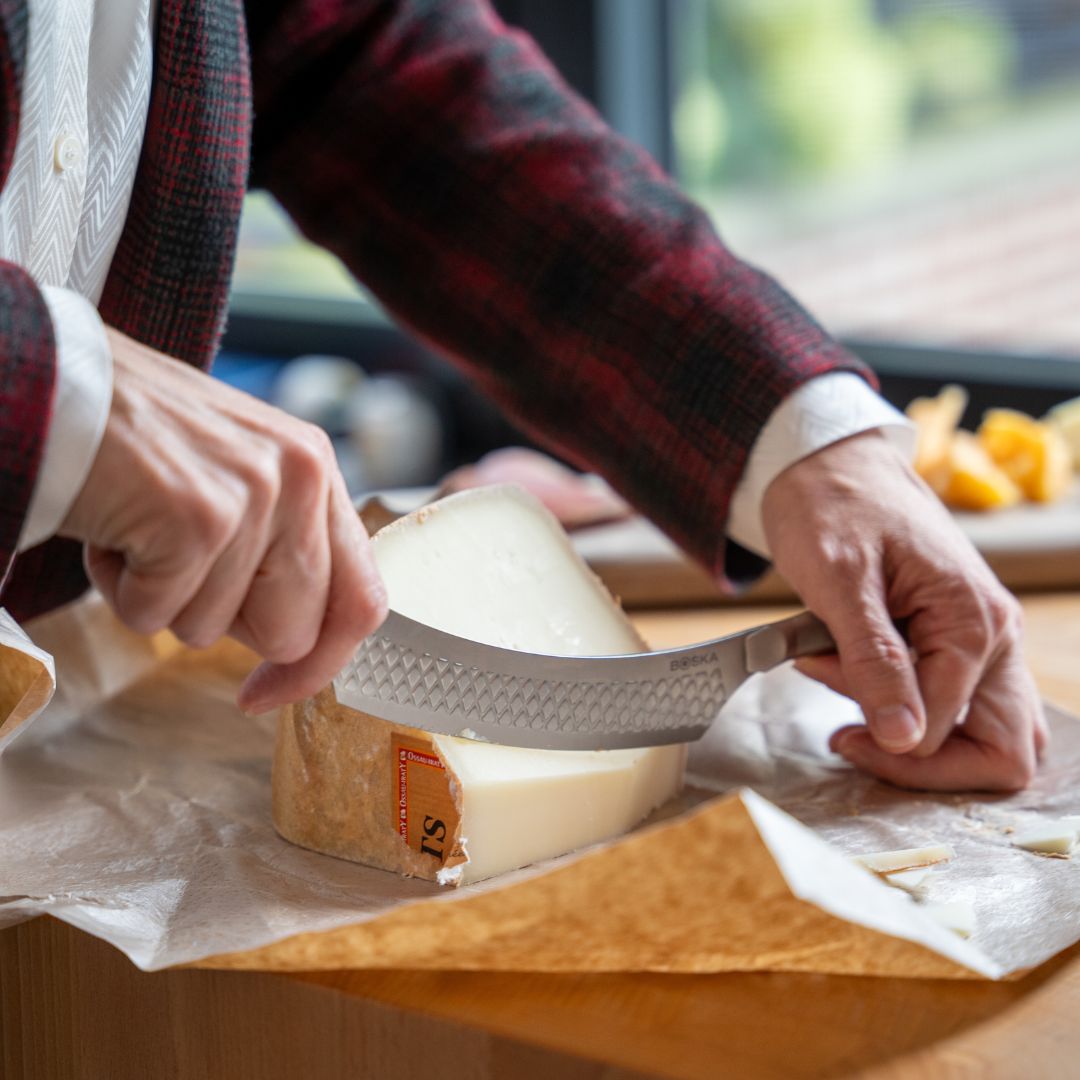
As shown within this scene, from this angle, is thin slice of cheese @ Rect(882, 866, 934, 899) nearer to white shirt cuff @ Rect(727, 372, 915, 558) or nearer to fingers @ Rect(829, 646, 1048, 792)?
fingers @ Rect(829, 646, 1048, 792)

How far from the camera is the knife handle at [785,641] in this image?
0.93m

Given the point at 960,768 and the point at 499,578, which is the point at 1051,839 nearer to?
the point at 960,768

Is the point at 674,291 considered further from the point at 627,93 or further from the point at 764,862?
the point at 627,93

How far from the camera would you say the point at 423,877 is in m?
0.82

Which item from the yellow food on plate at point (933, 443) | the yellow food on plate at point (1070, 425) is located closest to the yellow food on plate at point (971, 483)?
the yellow food on plate at point (933, 443)

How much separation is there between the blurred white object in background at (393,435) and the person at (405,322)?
0.98 metres

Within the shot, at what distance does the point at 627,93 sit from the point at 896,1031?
172 centimetres

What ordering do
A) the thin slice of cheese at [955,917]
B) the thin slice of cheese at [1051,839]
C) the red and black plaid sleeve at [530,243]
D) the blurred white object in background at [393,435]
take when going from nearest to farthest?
1. the thin slice of cheese at [955,917]
2. the thin slice of cheese at [1051,839]
3. the red and black plaid sleeve at [530,243]
4. the blurred white object in background at [393,435]

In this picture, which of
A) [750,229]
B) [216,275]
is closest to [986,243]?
[750,229]

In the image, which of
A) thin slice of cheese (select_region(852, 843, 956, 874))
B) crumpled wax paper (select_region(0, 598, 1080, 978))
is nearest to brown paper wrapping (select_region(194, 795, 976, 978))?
crumpled wax paper (select_region(0, 598, 1080, 978))

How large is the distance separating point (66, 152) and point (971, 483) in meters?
0.99

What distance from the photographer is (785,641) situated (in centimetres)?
93

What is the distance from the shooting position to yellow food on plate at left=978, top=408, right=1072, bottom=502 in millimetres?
1484

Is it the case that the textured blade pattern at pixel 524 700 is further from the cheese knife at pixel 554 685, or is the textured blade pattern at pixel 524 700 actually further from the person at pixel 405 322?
the person at pixel 405 322
